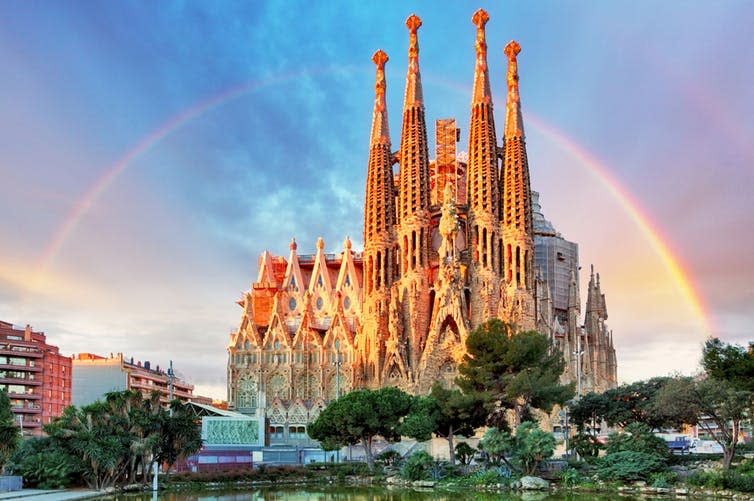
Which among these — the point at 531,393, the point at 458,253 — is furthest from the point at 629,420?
the point at 458,253

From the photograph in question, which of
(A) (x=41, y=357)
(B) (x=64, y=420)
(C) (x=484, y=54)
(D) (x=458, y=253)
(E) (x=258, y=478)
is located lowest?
(E) (x=258, y=478)

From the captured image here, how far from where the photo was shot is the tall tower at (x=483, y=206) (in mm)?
82312

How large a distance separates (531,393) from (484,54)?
4462 centimetres

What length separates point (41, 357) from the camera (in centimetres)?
8344

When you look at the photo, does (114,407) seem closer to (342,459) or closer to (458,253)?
(342,459)

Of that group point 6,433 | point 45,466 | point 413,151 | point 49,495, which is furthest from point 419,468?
point 413,151

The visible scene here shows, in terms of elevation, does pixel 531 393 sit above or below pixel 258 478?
above

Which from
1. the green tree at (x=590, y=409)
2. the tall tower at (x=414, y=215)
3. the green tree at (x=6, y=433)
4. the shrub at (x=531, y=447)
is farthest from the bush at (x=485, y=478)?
the tall tower at (x=414, y=215)

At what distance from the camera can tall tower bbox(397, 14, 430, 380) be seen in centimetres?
8288

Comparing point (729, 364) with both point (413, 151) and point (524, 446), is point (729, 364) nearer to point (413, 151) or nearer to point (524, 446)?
point (524, 446)

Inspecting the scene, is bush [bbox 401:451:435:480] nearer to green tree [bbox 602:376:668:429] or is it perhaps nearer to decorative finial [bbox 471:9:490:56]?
green tree [bbox 602:376:668:429]

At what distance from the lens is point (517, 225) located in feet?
271

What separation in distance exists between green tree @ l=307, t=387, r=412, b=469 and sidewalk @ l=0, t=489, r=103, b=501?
15700 mm

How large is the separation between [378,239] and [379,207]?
3258mm
